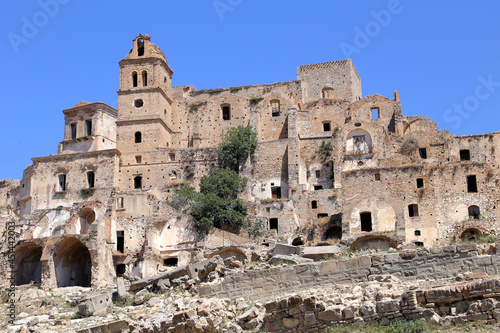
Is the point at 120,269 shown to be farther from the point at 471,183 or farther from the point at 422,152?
the point at 422,152

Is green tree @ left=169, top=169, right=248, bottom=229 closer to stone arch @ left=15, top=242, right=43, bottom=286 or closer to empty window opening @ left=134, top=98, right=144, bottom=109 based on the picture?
stone arch @ left=15, top=242, right=43, bottom=286

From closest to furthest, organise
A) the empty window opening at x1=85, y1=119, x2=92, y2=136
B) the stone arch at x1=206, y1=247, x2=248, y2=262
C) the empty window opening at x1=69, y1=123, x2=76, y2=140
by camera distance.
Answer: the stone arch at x1=206, y1=247, x2=248, y2=262
the empty window opening at x1=85, y1=119, x2=92, y2=136
the empty window opening at x1=69, y1=123, x2=76, y2=140

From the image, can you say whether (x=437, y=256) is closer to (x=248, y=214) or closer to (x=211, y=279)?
(x=211, y=279)

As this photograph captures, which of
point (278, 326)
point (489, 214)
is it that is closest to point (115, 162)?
point (489, 214)

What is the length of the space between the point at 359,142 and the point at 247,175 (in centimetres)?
856

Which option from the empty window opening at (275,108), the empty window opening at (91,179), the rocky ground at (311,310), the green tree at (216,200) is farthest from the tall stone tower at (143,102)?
the rocky ground at (311,310)

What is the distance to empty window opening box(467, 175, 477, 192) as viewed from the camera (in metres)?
44.0

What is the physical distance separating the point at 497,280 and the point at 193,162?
38.0 meters

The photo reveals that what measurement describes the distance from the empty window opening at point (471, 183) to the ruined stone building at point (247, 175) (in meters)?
0.09

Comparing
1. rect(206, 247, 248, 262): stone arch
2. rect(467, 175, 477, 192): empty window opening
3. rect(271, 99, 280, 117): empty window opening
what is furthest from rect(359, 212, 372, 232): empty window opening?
rect(271, 99, 280, 117): empty window opening

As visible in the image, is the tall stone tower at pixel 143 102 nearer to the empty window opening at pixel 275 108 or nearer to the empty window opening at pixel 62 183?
the empty window opening at pixel 62 183

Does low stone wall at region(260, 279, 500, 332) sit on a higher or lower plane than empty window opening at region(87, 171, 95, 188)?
lower

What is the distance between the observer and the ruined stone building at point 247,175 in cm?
4300

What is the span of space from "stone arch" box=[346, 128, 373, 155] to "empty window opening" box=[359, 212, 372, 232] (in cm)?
913
